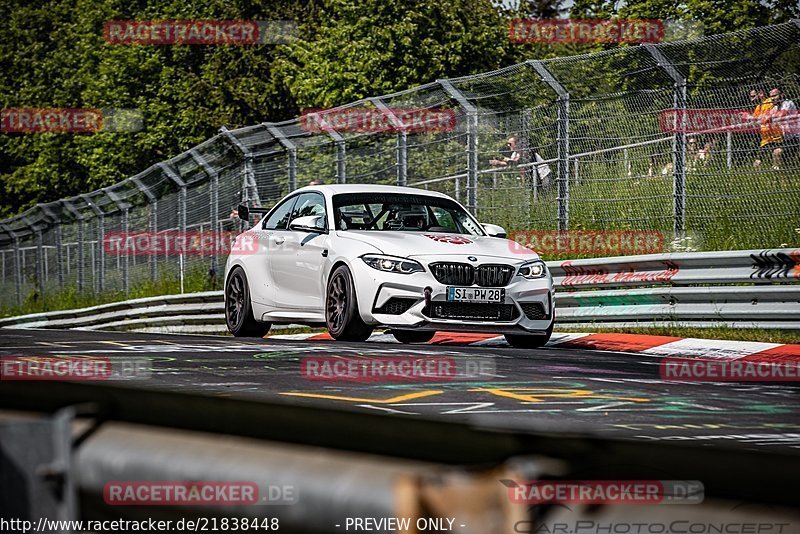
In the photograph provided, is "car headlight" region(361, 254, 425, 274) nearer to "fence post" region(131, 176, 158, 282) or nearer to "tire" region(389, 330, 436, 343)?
"tire" region(389, 330, 436, 343)

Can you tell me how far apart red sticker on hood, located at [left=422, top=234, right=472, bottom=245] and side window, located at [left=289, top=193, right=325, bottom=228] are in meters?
1.23

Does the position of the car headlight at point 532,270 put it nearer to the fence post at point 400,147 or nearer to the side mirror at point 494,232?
the side mirror at point 494,232

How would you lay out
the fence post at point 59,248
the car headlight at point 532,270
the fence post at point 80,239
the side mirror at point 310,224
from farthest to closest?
1. the fence post at point 59,248
2. the fence post at point 80,239
3. the side mirror at point 310,224
4. the car headlight at point 532,270

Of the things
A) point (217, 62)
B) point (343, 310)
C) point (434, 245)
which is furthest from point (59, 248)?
point (434, 245)

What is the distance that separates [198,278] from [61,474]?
22926 millimetres

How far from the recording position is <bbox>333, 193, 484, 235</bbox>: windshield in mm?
12695

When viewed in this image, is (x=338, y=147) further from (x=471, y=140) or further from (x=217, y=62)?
(x=217, y=62)

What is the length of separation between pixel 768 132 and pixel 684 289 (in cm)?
179

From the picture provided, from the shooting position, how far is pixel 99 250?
30219 millimetres

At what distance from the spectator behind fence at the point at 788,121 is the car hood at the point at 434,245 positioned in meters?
2.99

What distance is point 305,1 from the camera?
49.3m

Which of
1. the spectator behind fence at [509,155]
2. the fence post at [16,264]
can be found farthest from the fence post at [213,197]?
the fence post at [16,264]

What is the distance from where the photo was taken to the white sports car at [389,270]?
11258 mm

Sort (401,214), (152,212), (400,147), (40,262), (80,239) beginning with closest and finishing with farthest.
Answer: 1. (401,214)
2. (400,147)
3. (152,212)
4. (80,239)
5. (40,262)
